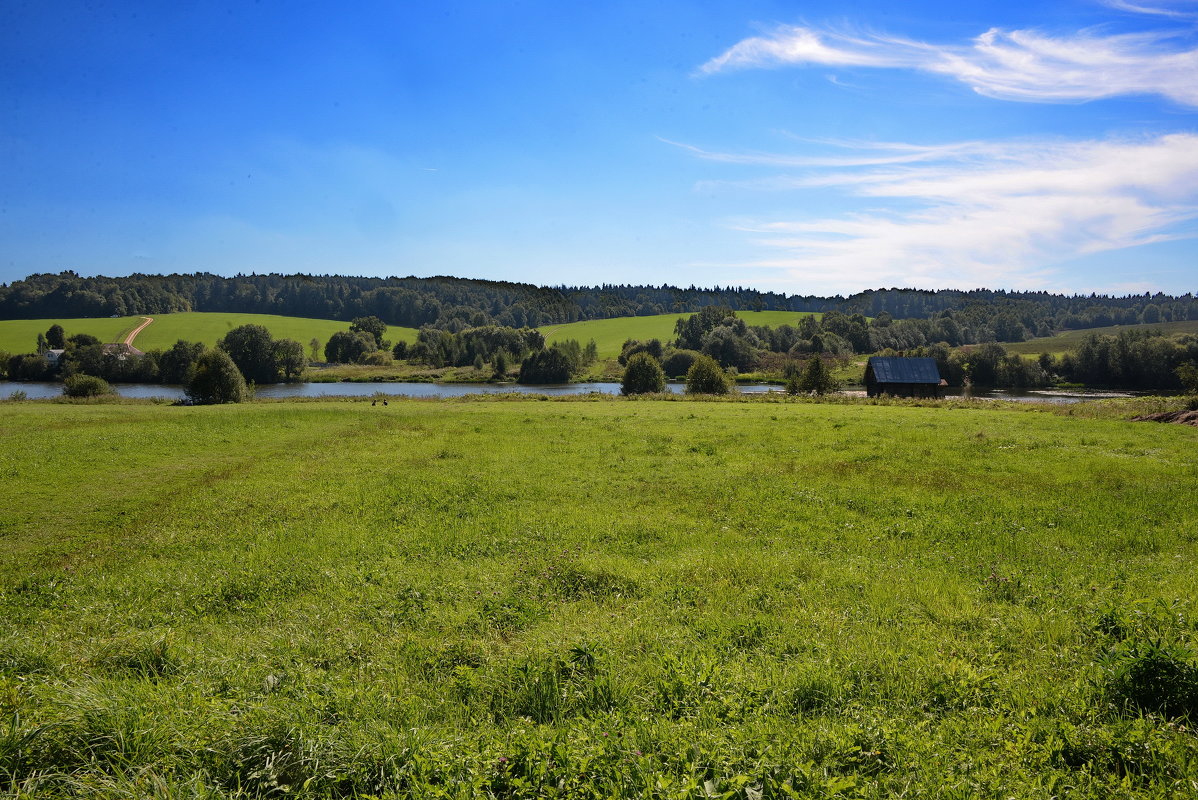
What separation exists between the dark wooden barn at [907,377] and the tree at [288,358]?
313ft

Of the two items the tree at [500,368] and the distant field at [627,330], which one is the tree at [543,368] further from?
the distant field at [627,330]

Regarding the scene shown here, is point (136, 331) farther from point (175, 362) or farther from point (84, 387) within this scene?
point (84, 387)

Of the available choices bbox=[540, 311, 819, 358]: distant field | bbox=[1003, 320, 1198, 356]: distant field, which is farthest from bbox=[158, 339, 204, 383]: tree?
bbox=[1003, 320, 1198, 356]: distant field

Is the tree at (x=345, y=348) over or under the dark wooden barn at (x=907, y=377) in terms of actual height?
over

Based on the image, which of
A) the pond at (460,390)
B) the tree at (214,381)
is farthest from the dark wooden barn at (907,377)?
the tree at (214,381)

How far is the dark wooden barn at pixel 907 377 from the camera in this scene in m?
71.2

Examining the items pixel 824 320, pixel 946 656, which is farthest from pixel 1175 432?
pixel 824 320

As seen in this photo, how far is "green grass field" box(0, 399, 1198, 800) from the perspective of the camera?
15.1 ft

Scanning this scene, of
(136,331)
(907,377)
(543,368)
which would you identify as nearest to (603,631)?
(907,377)

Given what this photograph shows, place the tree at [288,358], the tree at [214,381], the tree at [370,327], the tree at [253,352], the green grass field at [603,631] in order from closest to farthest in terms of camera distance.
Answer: the green grass field at [603,631]
the tree at [214,381]
the tree at [253,352]
the tree at [288,358]
the tree at [370,327]

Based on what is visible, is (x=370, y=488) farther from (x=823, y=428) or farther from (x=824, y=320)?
(x=824, y=320)

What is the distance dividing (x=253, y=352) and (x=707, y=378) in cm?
7926

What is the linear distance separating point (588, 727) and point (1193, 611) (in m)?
7.84

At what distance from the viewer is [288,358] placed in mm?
105625
